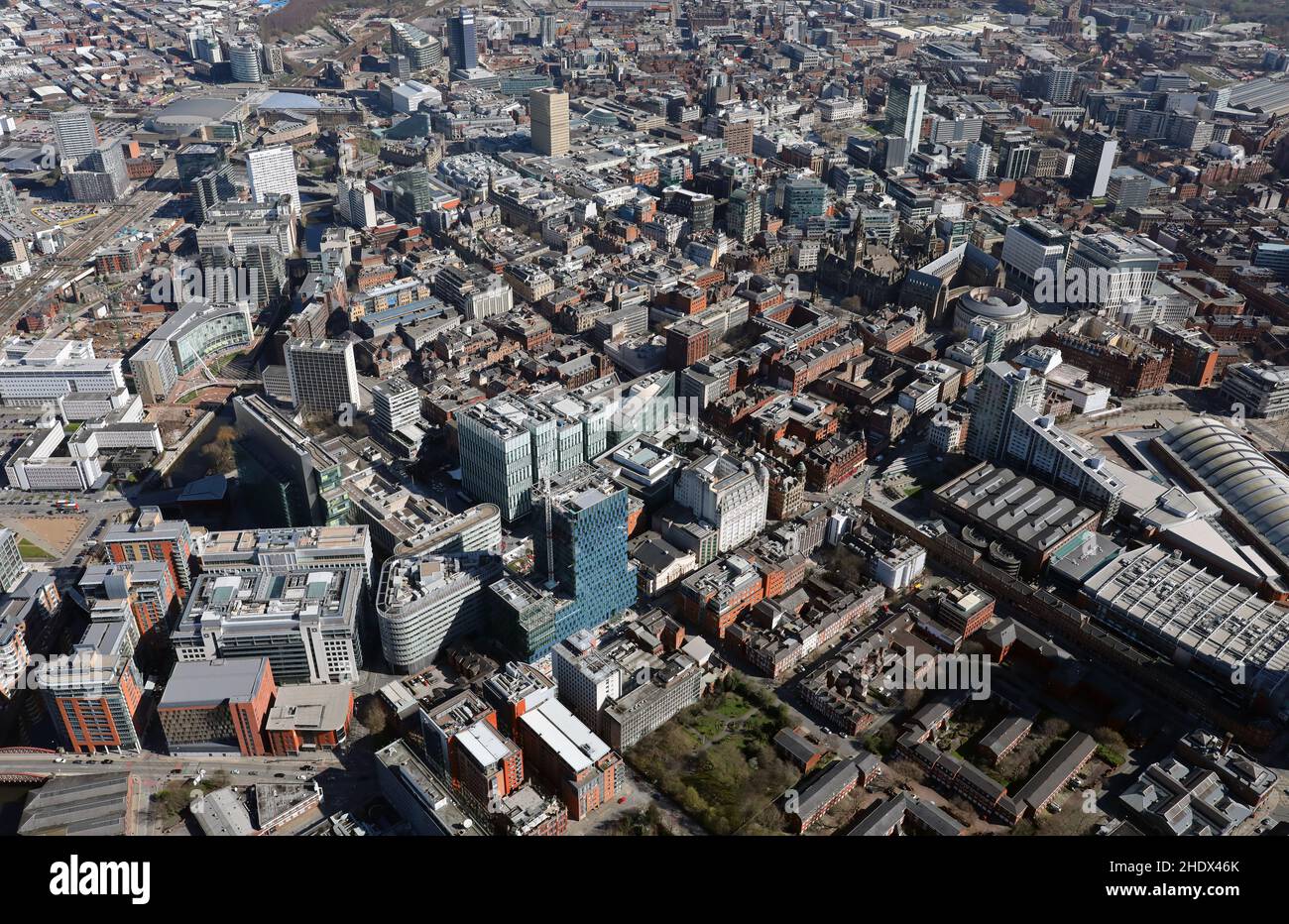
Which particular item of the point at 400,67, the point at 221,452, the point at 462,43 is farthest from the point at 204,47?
the point at 221,452

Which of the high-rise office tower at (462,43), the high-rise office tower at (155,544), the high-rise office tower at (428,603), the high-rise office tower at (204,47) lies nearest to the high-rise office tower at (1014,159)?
the high-rise office tower at (462,43)

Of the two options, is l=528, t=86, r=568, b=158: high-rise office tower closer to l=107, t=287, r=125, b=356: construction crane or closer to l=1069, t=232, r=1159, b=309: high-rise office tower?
l=107, t=287, r=125, b=356: construction crane

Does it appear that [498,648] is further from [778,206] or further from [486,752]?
[778,206]

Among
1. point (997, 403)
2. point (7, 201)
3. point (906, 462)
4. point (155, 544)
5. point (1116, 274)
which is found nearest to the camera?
point (155, 544)

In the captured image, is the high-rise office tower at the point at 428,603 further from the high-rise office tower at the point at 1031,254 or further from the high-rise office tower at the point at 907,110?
the high-rise office tower at the point at 907,110

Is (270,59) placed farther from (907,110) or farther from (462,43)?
(907,110)
